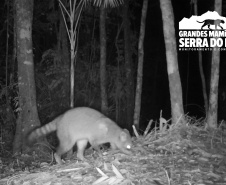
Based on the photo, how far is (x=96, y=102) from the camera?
1529cm

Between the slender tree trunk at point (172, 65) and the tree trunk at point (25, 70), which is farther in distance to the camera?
the tree trunk at point (25, 70)

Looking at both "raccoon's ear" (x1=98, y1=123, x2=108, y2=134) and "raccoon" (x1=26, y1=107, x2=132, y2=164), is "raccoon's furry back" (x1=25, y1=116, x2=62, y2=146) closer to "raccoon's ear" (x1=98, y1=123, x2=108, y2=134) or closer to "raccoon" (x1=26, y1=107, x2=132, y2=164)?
"raccoon" (x1=26, y1=107, x2=132, y2=164)

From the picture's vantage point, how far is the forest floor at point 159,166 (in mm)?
4059

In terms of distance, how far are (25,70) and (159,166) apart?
474cm

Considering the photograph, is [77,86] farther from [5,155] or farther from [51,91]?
[5,155]

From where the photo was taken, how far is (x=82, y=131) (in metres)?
6.71

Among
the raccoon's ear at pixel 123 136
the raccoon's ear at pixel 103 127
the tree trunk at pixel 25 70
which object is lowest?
the raccoon's ear at pixel 123 136

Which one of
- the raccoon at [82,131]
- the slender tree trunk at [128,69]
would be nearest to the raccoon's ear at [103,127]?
the raccoon at [82,131]

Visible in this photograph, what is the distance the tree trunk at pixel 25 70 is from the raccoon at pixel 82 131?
973 millimetres

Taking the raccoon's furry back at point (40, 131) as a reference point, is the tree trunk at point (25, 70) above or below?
above

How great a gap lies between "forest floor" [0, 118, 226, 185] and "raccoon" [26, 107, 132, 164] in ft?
3.50

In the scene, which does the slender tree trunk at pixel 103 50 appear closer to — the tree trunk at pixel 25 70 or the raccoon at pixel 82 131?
the tree trunk at pixel 25 70

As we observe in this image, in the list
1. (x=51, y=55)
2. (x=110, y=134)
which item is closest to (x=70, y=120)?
(x=110, y=134)

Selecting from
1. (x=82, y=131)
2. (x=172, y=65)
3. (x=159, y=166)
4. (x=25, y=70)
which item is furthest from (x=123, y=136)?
(x=25, y=70)
